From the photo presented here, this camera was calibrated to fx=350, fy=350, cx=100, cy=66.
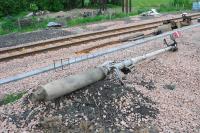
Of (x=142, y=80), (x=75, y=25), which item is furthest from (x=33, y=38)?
(x=142, y=80)

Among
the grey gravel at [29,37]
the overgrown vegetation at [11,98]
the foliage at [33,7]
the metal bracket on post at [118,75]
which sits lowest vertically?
the overgrown vegetation at [11,98]

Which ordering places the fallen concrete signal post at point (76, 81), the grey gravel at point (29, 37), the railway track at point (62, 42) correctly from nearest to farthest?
the fallen concrete signal post at point (76, 81) → the railway track at point (62, 42) → the grey gravel at point (29, 37)

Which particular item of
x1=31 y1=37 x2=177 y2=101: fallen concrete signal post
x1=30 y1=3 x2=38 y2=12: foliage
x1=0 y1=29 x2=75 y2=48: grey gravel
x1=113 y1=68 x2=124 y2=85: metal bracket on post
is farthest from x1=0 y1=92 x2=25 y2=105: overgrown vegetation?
x1=30 y1=3 x2=38 y2=12: foliage

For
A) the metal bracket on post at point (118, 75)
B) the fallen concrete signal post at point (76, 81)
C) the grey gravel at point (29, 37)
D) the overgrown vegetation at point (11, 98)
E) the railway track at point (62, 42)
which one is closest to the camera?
the fallen concrete signal post at point (76, 81)

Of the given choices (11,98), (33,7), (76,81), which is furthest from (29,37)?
(33,7)

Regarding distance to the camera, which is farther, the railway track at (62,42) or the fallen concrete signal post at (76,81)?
the railway track at (62,42)

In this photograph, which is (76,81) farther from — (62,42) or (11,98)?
(62,42)

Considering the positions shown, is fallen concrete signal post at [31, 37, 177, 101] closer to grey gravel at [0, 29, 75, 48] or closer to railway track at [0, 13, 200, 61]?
railway track at [0, 13, 200, 61]

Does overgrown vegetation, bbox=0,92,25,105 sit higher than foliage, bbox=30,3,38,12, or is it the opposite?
foliage, bbox=30,3,38,12

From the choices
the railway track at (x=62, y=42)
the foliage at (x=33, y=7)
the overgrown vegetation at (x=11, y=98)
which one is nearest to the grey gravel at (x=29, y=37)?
the railway track at (x=62, y=42)

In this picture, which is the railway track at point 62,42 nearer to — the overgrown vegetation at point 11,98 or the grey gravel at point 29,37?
the grey gravel at point 29,37

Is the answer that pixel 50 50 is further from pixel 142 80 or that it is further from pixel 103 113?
pixel 103 113

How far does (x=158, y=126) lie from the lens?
7523 millimetres

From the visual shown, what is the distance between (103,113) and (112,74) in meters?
1.87
